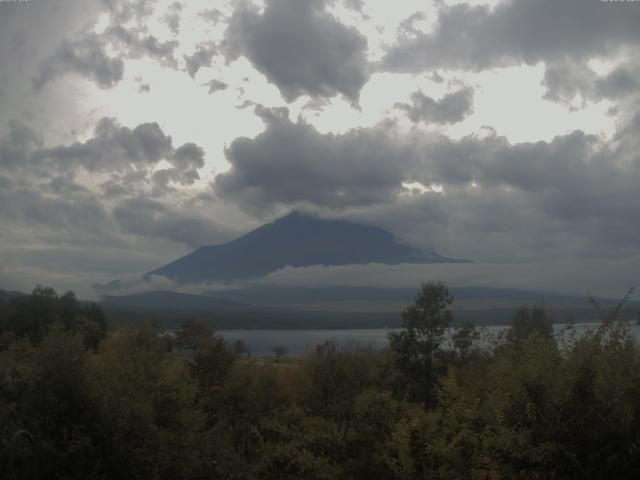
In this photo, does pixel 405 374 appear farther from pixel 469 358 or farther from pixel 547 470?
pixel 547 470

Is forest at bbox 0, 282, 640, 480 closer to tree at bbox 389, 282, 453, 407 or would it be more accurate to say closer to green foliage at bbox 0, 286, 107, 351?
tree at bbox 389, 282, 453, 407

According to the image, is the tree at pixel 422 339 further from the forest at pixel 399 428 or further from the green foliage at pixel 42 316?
the green foliage at pixel 42 316

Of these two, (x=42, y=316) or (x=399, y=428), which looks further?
(x=42, y=316)

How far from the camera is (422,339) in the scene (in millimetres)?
39250

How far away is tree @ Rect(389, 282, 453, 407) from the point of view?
38.2m

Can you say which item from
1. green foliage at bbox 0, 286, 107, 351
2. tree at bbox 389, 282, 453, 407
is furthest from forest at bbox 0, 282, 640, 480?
green foliage at bbox 0, 286, 107, 351

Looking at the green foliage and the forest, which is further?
the green foliage

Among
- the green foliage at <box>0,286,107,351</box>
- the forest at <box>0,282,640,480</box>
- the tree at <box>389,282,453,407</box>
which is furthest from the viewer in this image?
the green foliage at <box>0,286,107,351</box>

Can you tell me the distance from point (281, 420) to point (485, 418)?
11.1m

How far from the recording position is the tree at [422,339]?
3825 centimetres

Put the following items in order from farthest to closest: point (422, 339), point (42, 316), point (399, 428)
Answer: point (42, 316) < point (422, 339) < point (399, 428)

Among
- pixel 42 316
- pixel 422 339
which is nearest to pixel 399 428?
pixel 422 339

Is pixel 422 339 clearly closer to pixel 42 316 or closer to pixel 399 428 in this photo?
pixel 399 428

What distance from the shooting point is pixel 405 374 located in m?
38.6
